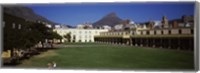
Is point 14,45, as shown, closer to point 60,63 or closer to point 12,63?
point 12,63

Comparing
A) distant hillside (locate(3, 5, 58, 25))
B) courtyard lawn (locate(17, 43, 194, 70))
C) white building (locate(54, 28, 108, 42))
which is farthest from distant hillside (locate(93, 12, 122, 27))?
distant hillside (locate(3, 5, 58, 25))

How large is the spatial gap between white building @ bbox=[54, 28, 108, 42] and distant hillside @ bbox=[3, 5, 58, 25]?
0.17m

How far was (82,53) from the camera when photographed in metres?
4.55

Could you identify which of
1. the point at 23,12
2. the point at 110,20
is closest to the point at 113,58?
the point at 110,20

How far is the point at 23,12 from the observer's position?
4574 millimetres

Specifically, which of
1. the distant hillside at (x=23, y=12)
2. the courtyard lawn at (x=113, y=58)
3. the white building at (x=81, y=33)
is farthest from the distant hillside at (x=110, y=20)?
the distant hillside at (x=23, y=12)

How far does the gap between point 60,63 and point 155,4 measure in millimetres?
1359

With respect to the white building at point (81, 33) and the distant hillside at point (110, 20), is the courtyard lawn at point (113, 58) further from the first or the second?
the distant hillside at point (110, 20)

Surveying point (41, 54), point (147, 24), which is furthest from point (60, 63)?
point (147, 24)

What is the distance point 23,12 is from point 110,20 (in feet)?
3.61

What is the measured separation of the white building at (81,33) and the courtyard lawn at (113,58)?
0.10 m

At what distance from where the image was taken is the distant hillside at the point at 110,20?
4.38m

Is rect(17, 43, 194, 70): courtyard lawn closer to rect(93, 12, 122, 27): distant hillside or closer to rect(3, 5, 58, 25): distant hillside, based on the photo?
rect(93, 12, 122, 27): distant hillside

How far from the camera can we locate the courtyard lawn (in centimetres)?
432
